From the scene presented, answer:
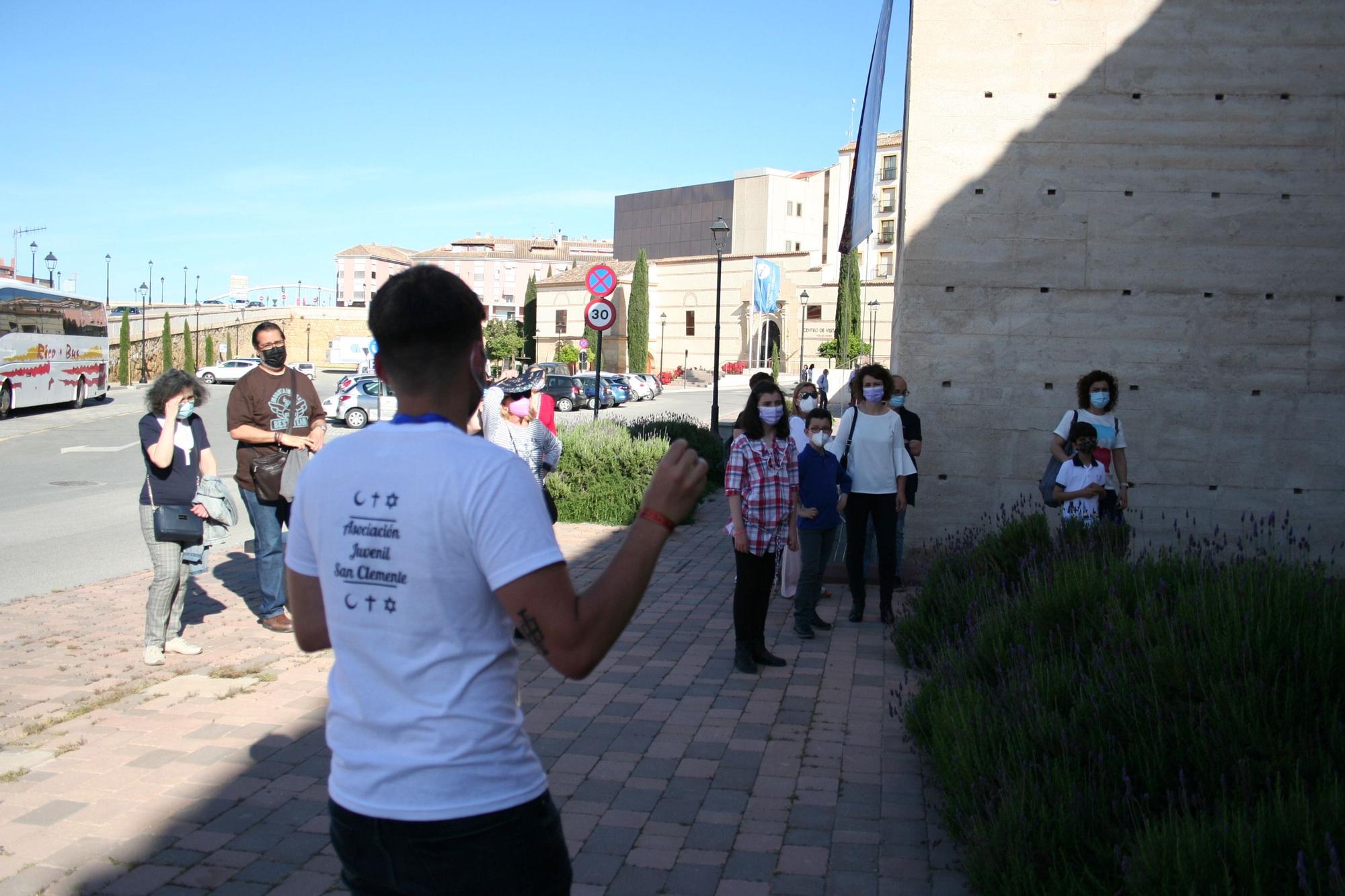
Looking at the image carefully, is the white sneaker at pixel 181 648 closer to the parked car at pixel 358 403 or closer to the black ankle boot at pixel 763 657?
the black ankle boot at pixel 763 657

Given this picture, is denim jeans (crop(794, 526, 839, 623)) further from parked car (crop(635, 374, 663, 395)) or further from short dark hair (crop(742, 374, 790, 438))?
parked car (crop(635, 374, 663, 395))

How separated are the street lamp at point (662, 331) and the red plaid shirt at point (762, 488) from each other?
7953 cm

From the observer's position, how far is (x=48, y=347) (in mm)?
33906

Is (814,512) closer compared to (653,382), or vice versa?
(814,512)

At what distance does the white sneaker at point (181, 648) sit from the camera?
7.12 meters

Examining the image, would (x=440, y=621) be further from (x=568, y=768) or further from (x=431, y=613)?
(x=568, y=768)

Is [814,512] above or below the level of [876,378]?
below

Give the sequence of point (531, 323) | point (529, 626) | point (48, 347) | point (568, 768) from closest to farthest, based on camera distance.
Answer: point (529, 626), point (568, 768), point (48, 347), point (531, 323)

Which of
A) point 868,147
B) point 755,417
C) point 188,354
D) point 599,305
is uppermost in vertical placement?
point 868,147


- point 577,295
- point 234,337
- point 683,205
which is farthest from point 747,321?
point 234,337

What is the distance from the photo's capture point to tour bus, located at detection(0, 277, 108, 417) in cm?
3141

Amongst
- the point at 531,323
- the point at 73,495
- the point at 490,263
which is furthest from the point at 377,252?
the point at 73,495

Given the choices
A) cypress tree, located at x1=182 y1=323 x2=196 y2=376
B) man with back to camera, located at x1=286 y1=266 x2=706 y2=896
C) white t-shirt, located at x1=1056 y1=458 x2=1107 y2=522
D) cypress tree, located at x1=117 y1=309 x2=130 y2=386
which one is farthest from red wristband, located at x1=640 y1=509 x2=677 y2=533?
cypress tree, located at x1=182 y1=323 x2=196 y2=376

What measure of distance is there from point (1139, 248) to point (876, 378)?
3661 millimetres
